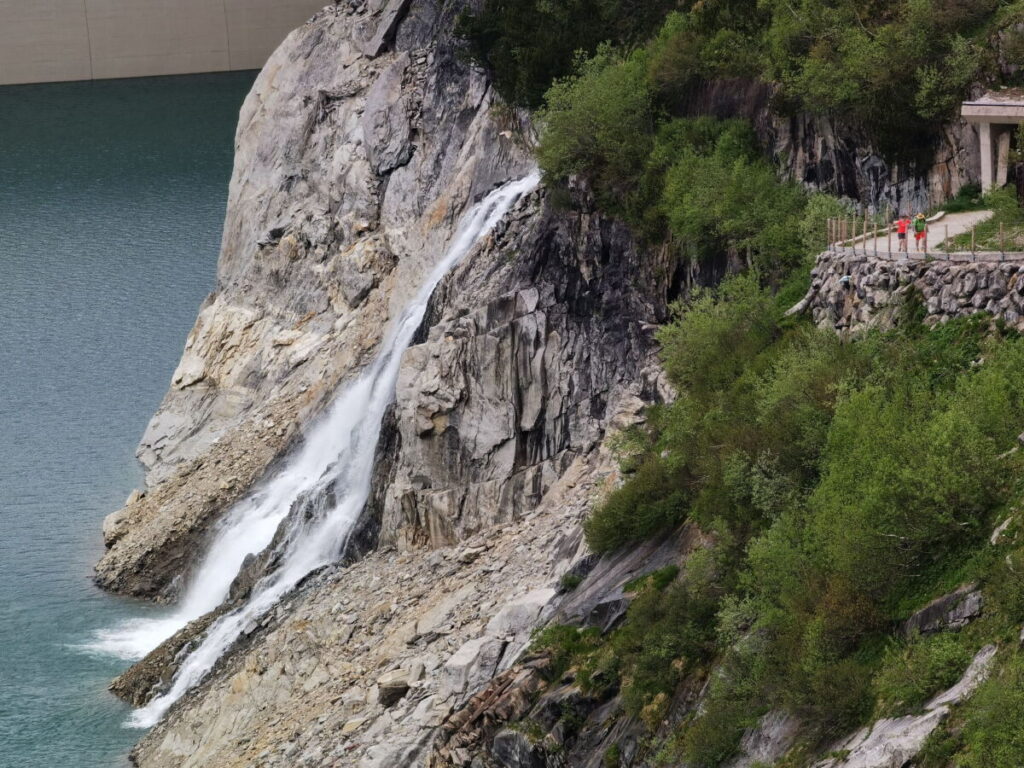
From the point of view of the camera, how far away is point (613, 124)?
45719 millimetres

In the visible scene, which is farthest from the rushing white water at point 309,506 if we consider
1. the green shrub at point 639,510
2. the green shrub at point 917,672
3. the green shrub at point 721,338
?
the green shrub at point 917,672

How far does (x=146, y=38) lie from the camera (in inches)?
5064

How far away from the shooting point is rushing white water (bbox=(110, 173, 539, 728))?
47.5 metres

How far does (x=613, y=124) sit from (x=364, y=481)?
39.2ft

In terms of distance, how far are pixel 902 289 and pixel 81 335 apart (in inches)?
1935

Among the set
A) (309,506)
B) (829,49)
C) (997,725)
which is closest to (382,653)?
(309,506)

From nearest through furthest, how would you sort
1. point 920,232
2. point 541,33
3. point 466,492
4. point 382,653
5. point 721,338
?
point 920,232 → point 721,338 → point 382,653 → point 466,492 → point 541,33

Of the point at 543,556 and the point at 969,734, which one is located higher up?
the point at 969,734

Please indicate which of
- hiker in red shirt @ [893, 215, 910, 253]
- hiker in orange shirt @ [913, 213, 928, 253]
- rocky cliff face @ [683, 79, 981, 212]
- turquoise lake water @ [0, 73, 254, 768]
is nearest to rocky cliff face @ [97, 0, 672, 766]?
turquoise lake water @ [0, 73, 254, 768]

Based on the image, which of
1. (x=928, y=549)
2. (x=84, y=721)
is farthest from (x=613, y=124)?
(x=928, y=549)

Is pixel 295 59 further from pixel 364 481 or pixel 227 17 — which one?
pixel 227 17

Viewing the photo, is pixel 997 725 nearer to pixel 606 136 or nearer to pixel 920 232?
pixel 920 232

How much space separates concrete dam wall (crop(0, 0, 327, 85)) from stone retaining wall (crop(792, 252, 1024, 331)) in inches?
3908

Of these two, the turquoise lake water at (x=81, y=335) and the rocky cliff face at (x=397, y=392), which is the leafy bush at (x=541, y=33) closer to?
the rocky cliff face at (x=397, y=392)
